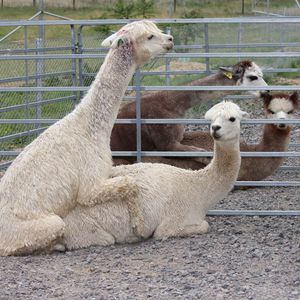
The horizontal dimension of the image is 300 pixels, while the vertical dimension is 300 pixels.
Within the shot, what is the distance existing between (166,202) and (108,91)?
40.4 inches

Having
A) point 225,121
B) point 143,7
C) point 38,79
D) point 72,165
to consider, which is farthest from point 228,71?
point 143,7

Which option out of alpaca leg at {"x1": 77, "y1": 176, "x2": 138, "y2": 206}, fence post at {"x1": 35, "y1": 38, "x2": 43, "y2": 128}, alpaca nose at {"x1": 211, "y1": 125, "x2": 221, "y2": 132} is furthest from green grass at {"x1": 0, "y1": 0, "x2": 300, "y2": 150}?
alpaca nose at {"x1": 211, "y1": 125, "x2": 221, "y2": 132}

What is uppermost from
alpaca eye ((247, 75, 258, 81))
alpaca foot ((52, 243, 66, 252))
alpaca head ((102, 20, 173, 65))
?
alpaca head ((102, 20, 173, 65))

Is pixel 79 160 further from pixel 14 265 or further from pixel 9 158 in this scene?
pixel 9 158

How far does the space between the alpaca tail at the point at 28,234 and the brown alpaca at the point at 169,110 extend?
2.52 m

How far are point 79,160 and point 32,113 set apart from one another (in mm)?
6952

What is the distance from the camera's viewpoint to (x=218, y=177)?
7.21m

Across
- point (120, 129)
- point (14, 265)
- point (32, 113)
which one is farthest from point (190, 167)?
point (32, 113)

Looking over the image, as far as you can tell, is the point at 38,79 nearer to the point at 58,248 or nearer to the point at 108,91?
the point at 108,91

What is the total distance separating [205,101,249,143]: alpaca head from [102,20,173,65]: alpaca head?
0.69 meters

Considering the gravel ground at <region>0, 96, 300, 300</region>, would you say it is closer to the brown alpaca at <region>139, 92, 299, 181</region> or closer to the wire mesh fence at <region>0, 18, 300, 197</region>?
the wire mesh fence at <region>0, 18, 300, 197</region>

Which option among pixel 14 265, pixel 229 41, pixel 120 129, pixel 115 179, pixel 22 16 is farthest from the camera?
pixel 22 16

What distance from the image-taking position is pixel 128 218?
6883 mm

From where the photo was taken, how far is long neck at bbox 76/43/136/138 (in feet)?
23.0
